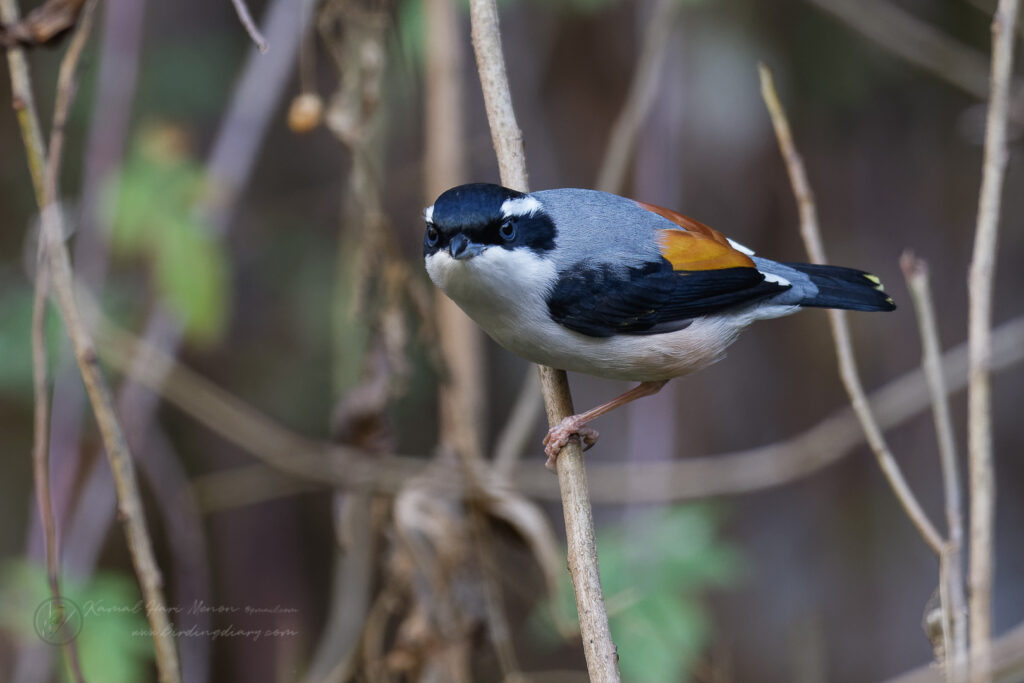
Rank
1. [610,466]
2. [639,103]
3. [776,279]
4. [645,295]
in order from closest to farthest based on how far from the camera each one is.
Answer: [645,295] → [776,279] → [639,103] → [610,466]

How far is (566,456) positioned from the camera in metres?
2.65

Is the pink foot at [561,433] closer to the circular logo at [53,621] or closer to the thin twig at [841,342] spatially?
the thin twig at [841,342]

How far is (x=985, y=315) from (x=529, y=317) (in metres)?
1.30

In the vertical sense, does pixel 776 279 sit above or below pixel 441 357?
above

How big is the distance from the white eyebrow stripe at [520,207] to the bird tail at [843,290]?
3.57 ft

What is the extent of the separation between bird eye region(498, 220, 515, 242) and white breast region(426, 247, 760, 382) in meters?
0.04

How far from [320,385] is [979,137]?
14.2 ft

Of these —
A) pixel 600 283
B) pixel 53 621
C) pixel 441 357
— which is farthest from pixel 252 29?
pixel 53 621

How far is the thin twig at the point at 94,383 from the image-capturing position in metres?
2.52

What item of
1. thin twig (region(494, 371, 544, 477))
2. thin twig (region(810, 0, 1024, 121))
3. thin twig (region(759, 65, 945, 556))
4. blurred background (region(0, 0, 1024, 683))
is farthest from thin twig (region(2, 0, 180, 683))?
thin twig (region(810, 0, 1024, 121))

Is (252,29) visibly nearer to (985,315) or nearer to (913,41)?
(985,315)

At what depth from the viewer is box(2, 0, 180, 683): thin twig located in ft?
8.27

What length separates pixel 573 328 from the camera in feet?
9.24

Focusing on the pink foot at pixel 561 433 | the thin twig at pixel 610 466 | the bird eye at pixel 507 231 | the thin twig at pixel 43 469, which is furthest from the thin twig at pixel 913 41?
the thin twig at pixel 43 469
